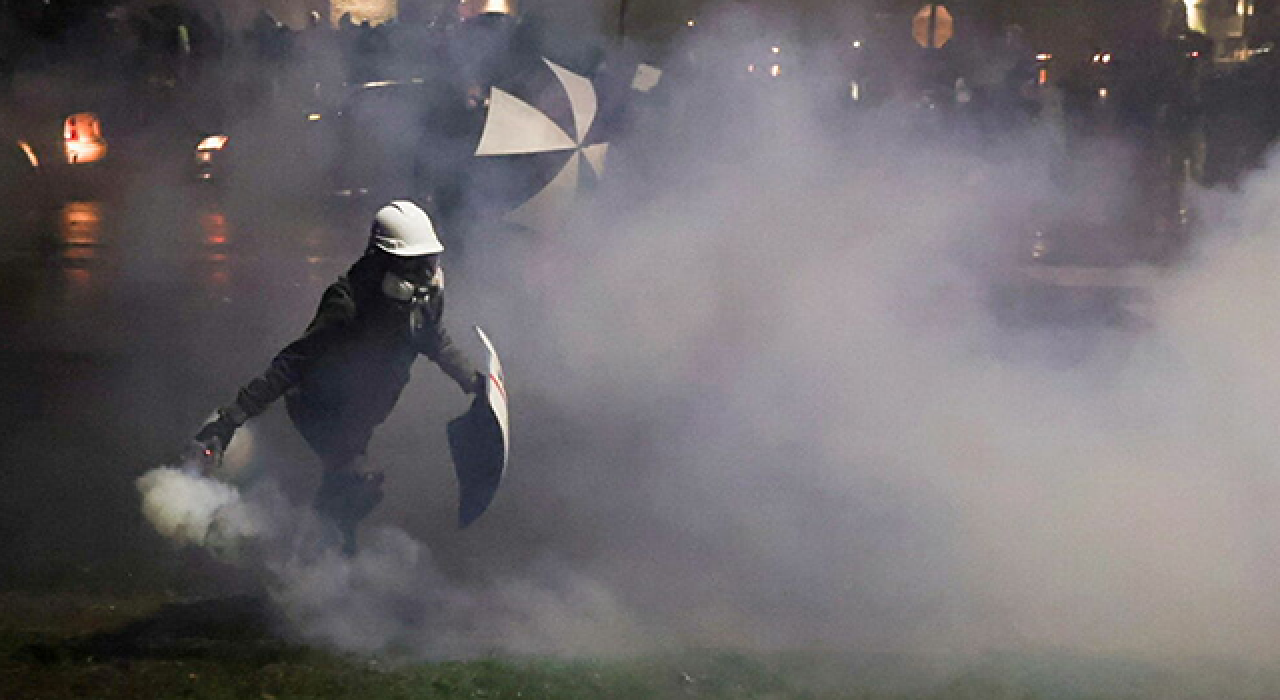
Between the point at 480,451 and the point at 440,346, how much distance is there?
0.53 m

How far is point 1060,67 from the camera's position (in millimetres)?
19453

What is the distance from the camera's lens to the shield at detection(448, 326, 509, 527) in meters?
4.94

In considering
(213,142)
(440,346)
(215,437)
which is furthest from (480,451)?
(213,142)

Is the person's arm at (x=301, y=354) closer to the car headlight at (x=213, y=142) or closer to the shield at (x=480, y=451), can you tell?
the shield at (x=480, y=451)

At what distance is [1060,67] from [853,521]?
1454cm

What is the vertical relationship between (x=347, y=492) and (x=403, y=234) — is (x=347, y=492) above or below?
below

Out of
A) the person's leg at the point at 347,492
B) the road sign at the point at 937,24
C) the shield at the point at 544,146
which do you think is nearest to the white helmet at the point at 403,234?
the person's leg at the point at 347,492

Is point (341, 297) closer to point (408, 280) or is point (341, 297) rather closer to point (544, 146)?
point (408, 280)

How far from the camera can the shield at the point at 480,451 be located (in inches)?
195

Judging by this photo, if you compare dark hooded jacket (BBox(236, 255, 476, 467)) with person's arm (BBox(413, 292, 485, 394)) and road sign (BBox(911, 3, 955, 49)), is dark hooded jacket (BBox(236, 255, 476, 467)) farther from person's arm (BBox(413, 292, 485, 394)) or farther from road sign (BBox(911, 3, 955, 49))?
road sign (BBox(911, 3, 955, 49))

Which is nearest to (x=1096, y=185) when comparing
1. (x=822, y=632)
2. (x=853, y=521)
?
(x=853, y=521)

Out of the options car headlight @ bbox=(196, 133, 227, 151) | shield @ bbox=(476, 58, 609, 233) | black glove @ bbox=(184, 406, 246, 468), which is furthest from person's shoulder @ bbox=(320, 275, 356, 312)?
car headlight @ bbox=(196, 133, 227, 151)

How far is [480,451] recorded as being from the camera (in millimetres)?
4977

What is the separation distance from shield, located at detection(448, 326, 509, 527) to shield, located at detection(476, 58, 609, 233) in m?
5.09
